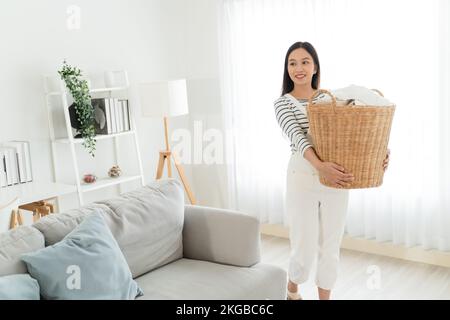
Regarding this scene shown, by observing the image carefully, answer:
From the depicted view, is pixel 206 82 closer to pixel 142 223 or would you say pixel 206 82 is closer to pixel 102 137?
pixel 102 137

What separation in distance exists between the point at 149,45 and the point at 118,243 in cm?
258

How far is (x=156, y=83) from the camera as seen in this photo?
13.0 feet

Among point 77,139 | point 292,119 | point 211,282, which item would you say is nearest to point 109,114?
point 77,139

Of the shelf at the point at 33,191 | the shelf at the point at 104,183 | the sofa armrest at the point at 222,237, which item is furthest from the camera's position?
the shelf at the point at 104,183

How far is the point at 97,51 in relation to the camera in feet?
13.5

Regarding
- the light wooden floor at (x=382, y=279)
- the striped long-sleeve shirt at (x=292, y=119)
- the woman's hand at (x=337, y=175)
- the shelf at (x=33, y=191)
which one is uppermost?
the striped long-sleeve shirt at (x=292, y=119)

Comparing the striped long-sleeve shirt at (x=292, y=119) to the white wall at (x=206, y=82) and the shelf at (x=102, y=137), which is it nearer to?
the shelf at (x=102, y=137)

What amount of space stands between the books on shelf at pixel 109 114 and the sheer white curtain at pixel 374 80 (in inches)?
37.9

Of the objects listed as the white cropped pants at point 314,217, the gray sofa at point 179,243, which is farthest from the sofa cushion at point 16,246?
the white cropped pants at point 314,217

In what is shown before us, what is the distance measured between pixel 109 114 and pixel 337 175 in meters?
2.09

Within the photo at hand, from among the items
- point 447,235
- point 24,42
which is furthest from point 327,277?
point 24,42

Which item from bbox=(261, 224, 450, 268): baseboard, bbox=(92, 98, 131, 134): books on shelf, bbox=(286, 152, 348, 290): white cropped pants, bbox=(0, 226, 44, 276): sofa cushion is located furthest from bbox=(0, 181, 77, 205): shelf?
bbox=(261, 224, 450, 268): baseboard

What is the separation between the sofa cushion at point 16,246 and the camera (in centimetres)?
195

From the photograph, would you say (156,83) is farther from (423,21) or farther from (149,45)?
(423,21)
